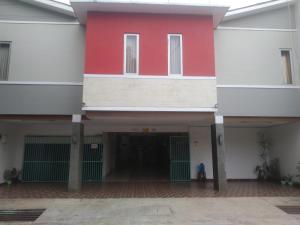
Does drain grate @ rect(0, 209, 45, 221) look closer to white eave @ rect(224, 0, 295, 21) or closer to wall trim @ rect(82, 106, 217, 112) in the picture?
wall trim @ rect(82, 106, 217, 112)

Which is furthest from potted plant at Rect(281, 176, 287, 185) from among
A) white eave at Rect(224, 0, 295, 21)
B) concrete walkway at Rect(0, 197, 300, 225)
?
white eave at Rect(224, 0, 295, 21)

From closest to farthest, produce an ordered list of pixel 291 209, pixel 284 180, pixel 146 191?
pixel 291 209
pixel 146 191
pixel 284 180

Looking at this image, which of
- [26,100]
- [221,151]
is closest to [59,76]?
[26,100]

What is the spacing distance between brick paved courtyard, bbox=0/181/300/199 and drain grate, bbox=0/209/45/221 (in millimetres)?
1641

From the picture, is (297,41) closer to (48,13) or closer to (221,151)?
(221,151)

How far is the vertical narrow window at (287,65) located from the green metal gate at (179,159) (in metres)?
5.26

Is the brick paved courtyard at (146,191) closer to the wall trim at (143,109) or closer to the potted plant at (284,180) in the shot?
the potted plant at (284,180)

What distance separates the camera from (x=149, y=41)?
8.80 m

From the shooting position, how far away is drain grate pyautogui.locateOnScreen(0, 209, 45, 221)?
6.43 metres

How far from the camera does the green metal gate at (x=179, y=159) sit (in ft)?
39.7

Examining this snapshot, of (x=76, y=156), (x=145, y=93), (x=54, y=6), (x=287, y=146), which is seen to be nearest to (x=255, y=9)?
(x=145, y=93)

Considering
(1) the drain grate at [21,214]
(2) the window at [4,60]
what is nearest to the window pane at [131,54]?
(2) the window at [4,60]

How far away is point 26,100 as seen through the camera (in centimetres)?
927

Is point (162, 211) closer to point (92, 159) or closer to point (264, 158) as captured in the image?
point (92, 159)
